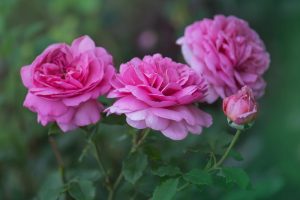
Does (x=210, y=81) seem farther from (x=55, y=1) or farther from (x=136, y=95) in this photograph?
(x=55, y=1)

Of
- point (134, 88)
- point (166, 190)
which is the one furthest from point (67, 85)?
point (166, 190)

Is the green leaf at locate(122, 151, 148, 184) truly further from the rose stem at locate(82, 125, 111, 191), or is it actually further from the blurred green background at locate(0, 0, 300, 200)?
the blurred green background at locate(0, 0, 300, 200)

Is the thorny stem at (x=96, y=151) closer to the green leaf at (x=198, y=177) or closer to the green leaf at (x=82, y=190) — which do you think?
the green leaf at (x=82, y=190)

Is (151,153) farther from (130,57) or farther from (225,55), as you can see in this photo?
(130,57)

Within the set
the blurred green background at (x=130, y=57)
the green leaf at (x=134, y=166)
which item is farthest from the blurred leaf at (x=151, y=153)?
the blurred green background at (x=130, y=57)

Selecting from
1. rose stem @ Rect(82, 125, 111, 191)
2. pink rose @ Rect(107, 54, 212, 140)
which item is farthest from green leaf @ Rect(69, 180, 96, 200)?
pink rose @ Rect(107, 54, 212, 140)
